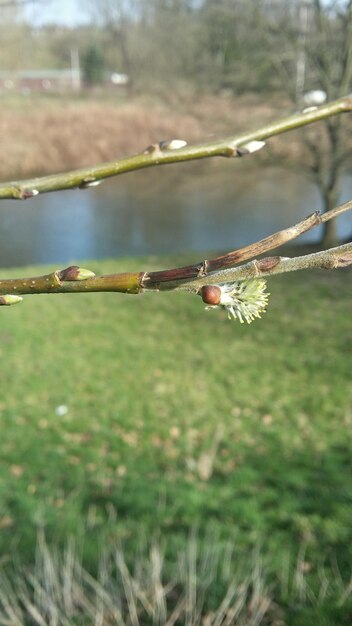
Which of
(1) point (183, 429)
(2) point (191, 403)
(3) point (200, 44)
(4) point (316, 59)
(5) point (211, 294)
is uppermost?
(3) point (200, 44)

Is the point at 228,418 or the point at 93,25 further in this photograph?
the point at 93,25

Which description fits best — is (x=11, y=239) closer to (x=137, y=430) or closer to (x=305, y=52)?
(x=305, y=52)

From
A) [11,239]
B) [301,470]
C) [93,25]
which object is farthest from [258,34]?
[93,25]

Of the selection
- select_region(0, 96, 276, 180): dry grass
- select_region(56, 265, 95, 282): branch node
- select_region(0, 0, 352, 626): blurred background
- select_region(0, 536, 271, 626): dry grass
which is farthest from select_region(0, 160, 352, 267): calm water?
select_region(56, 265, 95, 282): branch node

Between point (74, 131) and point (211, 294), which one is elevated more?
point (74, 131)

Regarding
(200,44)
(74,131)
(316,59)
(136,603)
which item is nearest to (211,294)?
(136,603)

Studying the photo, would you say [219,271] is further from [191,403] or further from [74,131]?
[74,131]
